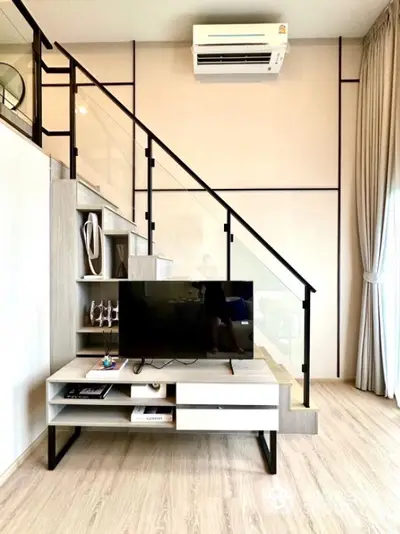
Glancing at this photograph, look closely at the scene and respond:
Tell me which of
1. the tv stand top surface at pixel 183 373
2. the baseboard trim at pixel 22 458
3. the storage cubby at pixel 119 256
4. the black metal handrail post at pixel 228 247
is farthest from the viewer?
the black metal handrail post at pixel 228 247

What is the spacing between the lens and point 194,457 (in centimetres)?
228

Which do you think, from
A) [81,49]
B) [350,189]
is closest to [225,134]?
[350,189]

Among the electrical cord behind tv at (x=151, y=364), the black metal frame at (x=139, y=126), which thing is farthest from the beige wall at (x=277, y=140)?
the electrical cord behind tv at (x=151, y=364)

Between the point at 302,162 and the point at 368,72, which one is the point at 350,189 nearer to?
the point at 302,162

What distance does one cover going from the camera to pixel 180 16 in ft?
10.9

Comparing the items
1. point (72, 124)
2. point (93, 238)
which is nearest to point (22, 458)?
point (93, 238)

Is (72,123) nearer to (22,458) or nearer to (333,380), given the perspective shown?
(22,458)

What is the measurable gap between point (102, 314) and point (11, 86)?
6.71 feet

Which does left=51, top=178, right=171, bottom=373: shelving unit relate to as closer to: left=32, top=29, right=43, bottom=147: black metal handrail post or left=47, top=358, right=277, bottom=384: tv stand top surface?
left=47, top=358, right=277, bottom=384: tv stand top surface

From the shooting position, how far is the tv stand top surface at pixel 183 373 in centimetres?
211

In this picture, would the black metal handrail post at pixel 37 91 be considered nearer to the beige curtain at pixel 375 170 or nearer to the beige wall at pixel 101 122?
the beige wall at pixel 101 122

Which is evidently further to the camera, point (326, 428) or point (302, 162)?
point (302, 162)

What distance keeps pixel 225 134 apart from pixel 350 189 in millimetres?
1536

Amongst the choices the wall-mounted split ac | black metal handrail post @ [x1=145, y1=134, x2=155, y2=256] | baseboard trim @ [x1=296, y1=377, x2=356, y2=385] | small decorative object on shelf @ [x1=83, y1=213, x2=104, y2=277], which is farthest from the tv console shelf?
the wall-mounted split ac
